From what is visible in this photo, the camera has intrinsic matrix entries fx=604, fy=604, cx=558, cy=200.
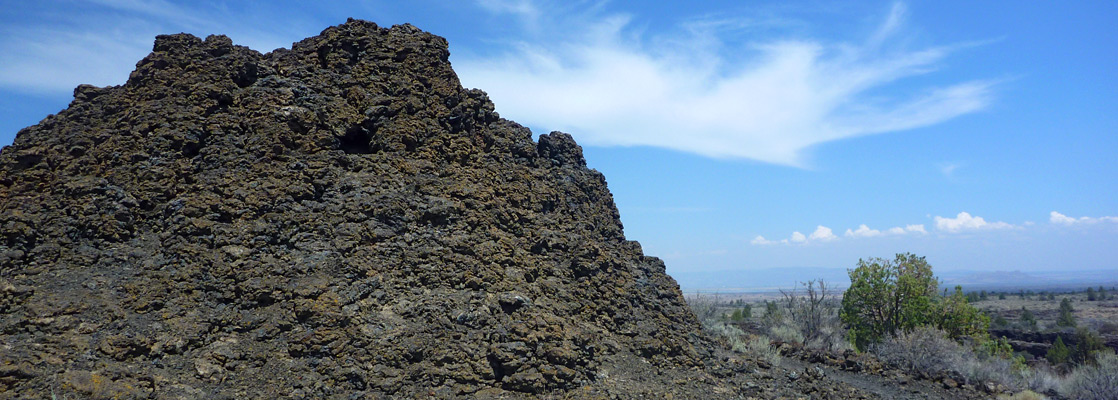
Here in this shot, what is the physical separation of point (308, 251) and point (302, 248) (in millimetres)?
92

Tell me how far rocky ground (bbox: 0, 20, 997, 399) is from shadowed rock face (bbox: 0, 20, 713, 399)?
2 centimetres

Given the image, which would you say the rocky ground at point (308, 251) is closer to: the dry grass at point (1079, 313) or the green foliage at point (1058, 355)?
the green foliage at point (1058, 355)

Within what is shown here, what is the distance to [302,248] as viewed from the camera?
7.30 meters

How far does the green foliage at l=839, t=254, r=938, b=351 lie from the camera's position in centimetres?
2145

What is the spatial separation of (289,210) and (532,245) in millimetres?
3459

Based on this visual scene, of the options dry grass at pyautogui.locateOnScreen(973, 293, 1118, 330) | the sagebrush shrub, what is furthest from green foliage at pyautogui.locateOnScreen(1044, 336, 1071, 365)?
the sagebrush shrub

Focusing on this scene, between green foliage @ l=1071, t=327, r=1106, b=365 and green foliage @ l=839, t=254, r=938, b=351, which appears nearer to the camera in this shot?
green foliage @ l=839, t=254, r=938, b=351

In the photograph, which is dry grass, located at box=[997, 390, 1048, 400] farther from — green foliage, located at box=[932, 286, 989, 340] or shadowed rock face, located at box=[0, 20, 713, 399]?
green foliage, located at box=[932, 286, 989, 340]

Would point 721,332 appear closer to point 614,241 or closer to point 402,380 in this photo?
point 614,241

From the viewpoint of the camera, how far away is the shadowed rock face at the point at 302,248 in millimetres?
5996

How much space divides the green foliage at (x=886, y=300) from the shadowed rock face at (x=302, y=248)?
14.9m

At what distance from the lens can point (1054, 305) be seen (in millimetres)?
65562

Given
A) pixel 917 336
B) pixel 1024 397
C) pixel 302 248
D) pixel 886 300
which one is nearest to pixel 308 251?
pixel 302 248

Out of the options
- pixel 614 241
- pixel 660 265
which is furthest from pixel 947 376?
pixel 614 241
